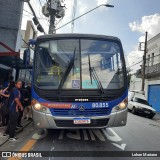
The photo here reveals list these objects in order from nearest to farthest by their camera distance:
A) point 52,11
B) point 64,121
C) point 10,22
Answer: point 64,121 < point 10,22 < point 52,11

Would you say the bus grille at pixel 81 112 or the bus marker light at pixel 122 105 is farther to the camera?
the bus marker light at pixel 122 105

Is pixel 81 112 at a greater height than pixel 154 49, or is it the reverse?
pixel 154 49

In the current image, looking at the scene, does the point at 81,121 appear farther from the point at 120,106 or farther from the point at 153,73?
the point at 153,73

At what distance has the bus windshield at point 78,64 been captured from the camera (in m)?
8.03

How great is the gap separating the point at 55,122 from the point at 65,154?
1.15 m

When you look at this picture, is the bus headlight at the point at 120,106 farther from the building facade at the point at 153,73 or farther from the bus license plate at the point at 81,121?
the building facade at the point at 153,73

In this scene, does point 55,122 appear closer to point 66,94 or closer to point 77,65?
point 66,94

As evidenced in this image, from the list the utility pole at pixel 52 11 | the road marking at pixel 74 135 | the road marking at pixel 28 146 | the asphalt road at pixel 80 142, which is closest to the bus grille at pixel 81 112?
the asphalt road at pixel 80 142

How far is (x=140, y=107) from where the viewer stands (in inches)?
918

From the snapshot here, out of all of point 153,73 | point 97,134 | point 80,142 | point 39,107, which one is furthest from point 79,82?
point 153,73

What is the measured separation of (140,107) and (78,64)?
632 inches

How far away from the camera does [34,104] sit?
7.96 m

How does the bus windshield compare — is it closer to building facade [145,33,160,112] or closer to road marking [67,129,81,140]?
road marking [67,129,81,140]

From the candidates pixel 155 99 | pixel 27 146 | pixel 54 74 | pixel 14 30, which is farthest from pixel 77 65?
pixel 155 99
